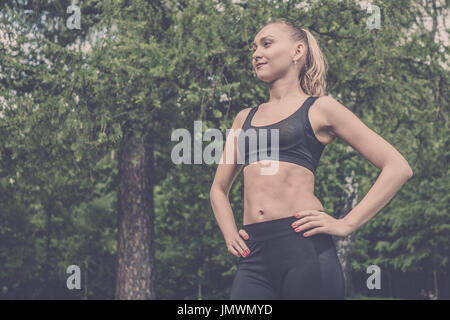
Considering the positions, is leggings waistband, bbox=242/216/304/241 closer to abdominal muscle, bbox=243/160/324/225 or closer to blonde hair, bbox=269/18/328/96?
abdominal muscle, bbox=243/160/324/225

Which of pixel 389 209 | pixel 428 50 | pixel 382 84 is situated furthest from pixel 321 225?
pixel 389 209

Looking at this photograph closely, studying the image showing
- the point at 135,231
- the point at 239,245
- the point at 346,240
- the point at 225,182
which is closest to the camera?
the point at 239,245

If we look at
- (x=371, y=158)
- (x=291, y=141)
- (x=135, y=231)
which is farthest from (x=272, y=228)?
(x=135, y=231)

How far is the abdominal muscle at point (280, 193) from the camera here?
336 centimetres

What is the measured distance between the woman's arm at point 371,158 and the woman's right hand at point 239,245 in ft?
1.76

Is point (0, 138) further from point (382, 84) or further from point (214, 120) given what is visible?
point (382, 84)

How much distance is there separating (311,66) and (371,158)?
69 cm

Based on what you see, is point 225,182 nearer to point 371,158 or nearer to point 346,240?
point 371,158

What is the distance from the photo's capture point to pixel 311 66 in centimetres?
373

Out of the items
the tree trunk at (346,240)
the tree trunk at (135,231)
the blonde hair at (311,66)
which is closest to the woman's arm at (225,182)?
the blonde hair at (311,66)

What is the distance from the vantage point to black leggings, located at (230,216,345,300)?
3.27m

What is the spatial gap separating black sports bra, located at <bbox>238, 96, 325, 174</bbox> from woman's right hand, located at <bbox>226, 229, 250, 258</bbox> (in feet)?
1.33

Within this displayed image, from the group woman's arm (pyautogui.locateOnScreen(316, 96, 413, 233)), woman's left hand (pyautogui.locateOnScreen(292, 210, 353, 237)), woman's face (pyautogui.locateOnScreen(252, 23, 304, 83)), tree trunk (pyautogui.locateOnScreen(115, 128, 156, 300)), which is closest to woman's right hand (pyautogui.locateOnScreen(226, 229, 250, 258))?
woman's left hand (pyautogui.locateOnScreen(292, 210, 353, 237))

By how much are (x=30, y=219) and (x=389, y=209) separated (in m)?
11.8
